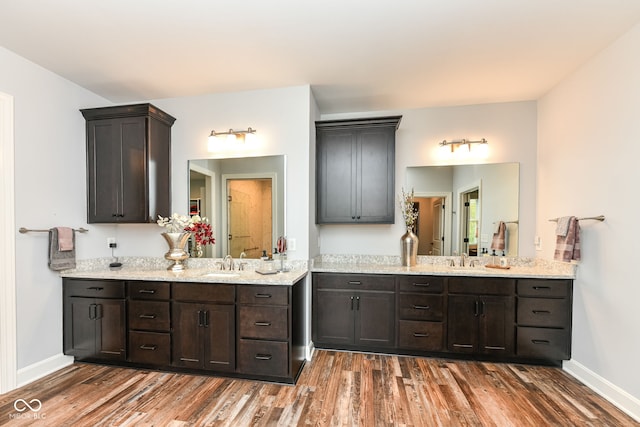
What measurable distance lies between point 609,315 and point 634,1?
7.13 ft

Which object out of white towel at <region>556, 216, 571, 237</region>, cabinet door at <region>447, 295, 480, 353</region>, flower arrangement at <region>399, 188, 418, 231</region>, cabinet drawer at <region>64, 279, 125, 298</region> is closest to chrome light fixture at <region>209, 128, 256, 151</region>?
cabinet drawer at <region>64, 279, 125, 298</region>

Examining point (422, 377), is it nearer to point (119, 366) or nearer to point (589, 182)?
point (589, 182)

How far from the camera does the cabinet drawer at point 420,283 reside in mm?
2904

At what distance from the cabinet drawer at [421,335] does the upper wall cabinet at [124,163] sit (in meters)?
2.78

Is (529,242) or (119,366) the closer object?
(119,366)

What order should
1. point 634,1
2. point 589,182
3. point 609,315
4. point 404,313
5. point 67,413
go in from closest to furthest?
point 634,1, point 67,413, point 609,315, point 589,182, point 404,313

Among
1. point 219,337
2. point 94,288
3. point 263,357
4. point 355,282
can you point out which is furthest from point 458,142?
point 94,288

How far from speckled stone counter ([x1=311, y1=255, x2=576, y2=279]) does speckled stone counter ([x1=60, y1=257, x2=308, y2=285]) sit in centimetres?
58

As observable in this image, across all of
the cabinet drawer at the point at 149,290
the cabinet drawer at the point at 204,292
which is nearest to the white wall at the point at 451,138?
the cabinet drawer at the point at 204,292

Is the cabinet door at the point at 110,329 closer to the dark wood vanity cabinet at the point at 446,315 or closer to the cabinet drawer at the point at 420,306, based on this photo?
the dark wood vanity cabinet at the point at 446,315

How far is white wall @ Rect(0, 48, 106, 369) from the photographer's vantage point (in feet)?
8.13

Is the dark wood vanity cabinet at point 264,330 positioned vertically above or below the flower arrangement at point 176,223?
below

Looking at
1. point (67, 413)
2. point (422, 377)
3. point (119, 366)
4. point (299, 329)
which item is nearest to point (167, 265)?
point (119, 366)

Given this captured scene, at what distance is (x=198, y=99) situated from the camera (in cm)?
322
